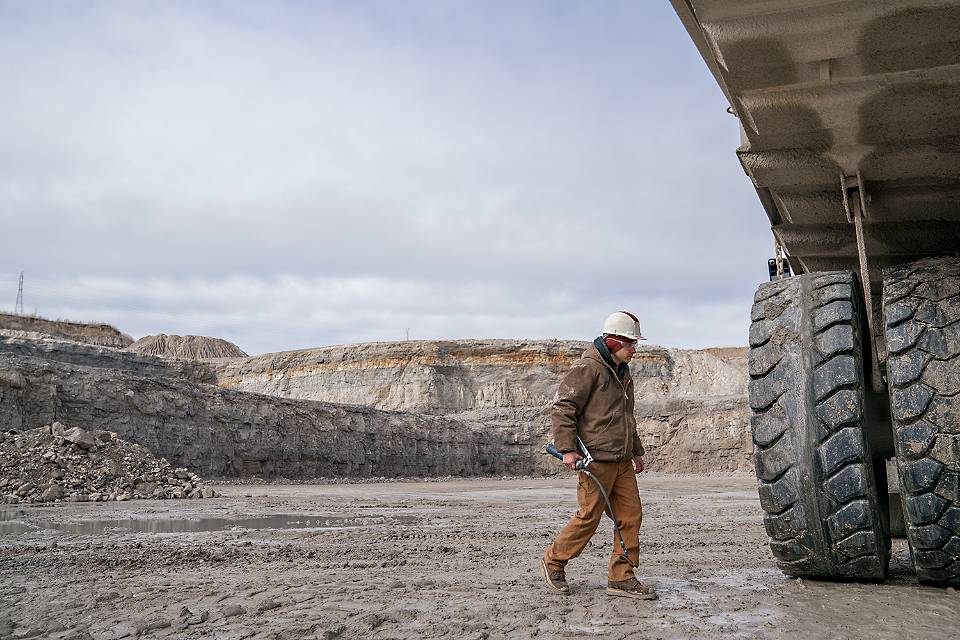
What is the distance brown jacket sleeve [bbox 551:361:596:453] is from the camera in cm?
396

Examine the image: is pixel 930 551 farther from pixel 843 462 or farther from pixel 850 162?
pixel 850 162

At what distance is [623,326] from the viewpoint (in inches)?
163

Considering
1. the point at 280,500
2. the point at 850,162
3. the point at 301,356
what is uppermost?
the point at 301,356

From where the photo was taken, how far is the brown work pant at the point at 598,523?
3.91 metres

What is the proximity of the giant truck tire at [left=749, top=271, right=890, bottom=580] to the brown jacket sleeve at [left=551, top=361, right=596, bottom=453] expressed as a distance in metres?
0.82

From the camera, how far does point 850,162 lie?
12.3 feet

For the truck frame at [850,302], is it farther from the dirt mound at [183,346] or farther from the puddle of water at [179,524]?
the dirt mound at [183,346]

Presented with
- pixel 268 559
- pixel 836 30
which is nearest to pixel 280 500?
pixel 268 559

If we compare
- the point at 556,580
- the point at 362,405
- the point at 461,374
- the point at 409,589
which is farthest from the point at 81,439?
the point at 461,374

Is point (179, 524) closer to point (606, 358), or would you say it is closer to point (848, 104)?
point (606, 358)

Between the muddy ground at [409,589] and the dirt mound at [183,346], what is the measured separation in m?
64.1

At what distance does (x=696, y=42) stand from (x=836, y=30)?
22.2 inches

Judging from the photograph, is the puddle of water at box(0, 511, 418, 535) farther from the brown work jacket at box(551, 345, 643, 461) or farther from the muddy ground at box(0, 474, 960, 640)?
the brown work jacket at box(551, 345, 643, 461)

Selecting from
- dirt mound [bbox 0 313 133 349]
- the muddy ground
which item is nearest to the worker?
the muddy ground
